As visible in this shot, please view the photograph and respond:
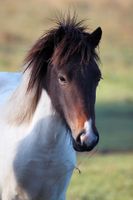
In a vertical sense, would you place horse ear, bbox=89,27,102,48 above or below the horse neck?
above

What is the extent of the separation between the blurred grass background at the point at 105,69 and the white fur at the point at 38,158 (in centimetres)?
100

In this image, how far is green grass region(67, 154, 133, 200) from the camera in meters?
12.1

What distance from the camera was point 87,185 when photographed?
13172mm

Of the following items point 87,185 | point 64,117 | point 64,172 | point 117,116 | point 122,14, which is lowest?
point 122,14

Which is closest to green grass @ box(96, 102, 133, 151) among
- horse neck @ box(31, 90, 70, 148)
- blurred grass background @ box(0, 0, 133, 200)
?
blurred grass background @ box(0, 0, 133, 200)

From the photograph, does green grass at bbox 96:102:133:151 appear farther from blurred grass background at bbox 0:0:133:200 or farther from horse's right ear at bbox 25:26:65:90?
horse's right ear at bbox 25:26:65:90

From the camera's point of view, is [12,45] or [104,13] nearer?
[12,45]

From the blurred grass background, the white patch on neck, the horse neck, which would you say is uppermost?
the white patch on neck

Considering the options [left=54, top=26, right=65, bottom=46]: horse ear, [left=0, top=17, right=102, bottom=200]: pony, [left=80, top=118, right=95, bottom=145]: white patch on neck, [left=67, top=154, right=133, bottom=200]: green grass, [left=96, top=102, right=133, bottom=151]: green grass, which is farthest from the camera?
[left=96, top=102, right=133, bottom=151]: green grass

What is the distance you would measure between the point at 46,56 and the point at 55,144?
79 centimetres

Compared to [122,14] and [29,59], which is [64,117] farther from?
[122,14]

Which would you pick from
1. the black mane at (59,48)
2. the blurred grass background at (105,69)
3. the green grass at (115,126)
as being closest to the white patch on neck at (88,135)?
the black mane at (59,48)

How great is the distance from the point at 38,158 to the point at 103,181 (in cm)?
550

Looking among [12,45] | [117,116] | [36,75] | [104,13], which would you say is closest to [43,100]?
[36,75]
